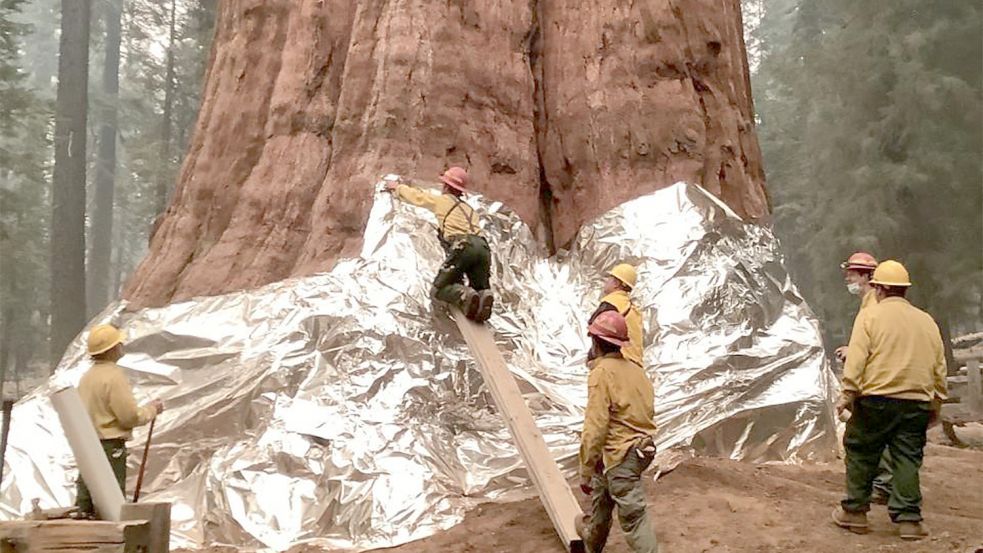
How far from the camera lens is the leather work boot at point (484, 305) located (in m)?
6.25

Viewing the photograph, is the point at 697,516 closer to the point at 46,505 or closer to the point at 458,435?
the point at 458,435

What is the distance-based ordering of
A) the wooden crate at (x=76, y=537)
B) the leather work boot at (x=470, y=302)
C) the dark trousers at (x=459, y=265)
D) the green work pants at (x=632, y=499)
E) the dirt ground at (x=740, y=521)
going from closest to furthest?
the wooden crate at (x=76, y=537) < the green work pants at (x=632, y=499) < the dirt ground at (x=740, y=521) < the leather work boot at (x=470, y=302) < the dark trousers at (x=459, y=265)

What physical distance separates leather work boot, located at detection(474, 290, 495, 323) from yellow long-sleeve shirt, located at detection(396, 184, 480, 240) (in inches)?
22.3

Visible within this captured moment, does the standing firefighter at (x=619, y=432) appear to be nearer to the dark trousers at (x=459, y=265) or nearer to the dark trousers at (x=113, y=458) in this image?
the dark trousers at (x=459, y=265)

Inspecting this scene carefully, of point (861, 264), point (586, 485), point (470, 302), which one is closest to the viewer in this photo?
point (586, 485)

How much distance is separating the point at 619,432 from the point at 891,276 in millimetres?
2015

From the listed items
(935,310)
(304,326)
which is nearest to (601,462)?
(304,326)

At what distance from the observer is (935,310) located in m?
16.1

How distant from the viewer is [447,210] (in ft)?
22.0

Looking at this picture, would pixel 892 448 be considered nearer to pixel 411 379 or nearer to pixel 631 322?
pixel 631 322

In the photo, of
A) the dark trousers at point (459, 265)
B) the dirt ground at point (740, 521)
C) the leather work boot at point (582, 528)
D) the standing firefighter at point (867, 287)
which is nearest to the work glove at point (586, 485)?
the leather work boot at point (582, 528)

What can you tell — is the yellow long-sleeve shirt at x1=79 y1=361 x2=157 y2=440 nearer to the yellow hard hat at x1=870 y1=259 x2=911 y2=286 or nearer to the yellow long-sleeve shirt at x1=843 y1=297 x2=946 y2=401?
the yellow long-sleeve shirt at x1=843 y1=297 x2=946 y2=401

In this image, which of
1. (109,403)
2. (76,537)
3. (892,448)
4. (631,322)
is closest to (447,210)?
(631,322)

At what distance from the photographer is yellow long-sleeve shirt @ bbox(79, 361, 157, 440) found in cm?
482
